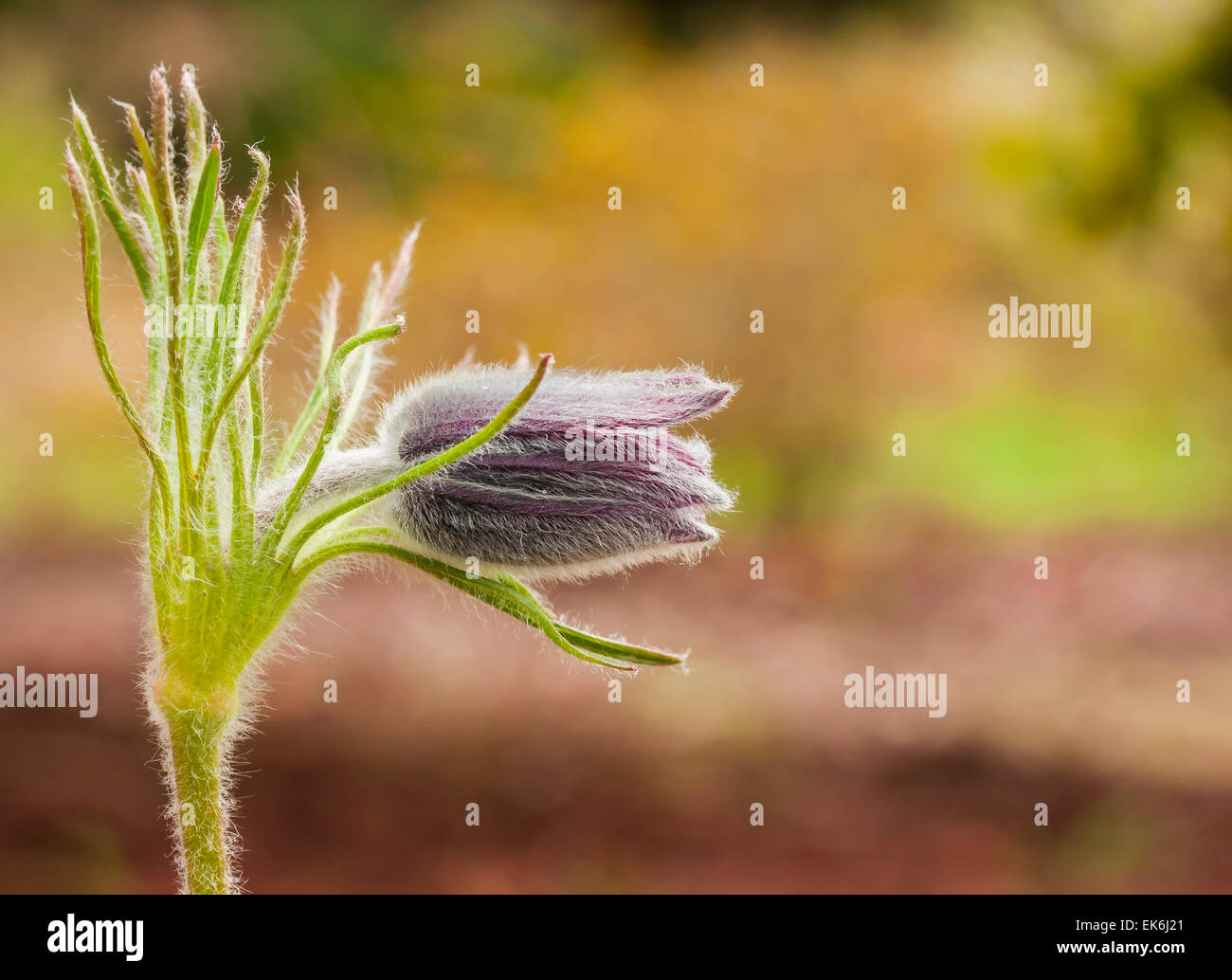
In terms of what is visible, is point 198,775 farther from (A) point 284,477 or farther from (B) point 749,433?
(B) point 749,433

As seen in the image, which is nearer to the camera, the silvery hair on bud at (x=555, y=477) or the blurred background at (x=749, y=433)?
the silvery hair on bud at (x=555, y=477)

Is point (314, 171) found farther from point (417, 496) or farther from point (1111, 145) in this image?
point (417, 496)

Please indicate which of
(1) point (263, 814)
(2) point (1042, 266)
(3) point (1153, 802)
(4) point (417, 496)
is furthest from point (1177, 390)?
(4) point (417, 496)

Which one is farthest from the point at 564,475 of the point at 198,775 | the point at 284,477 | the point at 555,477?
the point at 198,775

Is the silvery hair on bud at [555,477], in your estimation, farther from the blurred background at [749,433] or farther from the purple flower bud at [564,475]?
the blurred background at [749,433]

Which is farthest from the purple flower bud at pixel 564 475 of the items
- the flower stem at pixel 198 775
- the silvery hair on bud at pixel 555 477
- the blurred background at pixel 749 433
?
the blurred background at pixel 749 433
